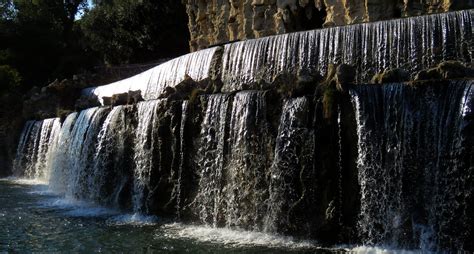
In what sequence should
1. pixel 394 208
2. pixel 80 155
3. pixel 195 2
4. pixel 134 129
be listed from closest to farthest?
1. pixel 394 208
2. pixel 134 129
3. pixel 80 155
4. pixel 195 2

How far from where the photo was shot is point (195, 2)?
29.2m

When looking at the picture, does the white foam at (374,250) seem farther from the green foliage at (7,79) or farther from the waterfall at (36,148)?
the green foliage at (7,79)

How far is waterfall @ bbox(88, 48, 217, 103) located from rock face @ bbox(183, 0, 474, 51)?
494 centimetres

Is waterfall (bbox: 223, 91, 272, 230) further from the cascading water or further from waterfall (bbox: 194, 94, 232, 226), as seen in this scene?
waterfall (bbox: 194, 94, 232, 226)

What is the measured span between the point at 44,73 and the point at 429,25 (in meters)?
29.3

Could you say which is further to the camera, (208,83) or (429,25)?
(208,83)

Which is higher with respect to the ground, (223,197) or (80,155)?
(80,155)

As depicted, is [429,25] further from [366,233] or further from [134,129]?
[134,129]

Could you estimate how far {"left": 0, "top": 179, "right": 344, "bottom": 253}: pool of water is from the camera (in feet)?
32.1

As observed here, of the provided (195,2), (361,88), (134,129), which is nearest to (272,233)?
(361,88)

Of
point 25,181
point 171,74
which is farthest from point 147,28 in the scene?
point 171,74

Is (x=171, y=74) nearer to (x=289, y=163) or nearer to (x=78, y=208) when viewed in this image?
(x=78, y=208)

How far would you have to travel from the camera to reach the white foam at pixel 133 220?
12.1 m

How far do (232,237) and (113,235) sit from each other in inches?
91.1
